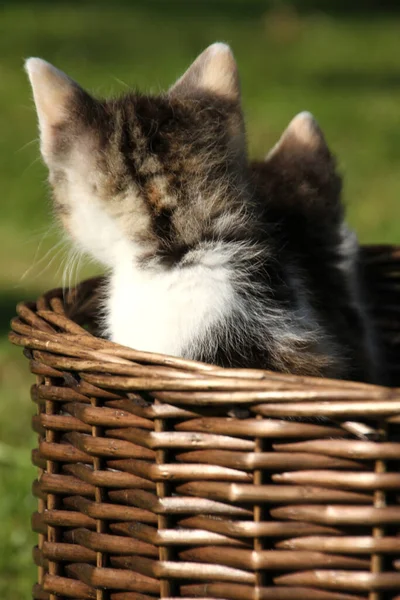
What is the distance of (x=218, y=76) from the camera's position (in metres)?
1.66

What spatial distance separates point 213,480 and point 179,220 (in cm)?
45

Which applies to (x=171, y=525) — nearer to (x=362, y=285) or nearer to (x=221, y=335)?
(x=221, y=335)

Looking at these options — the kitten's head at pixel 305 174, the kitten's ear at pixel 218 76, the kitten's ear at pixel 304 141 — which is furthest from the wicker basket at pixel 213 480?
the kitten's ear at pixel 304 141

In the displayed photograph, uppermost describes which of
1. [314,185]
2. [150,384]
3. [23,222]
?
[23,222]

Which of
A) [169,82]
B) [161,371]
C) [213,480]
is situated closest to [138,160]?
[161,371]

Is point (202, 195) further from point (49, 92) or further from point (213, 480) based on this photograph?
point (213, 480)

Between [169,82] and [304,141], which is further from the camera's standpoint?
[169,82]

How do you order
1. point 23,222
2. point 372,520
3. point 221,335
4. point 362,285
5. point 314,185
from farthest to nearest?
point 23,222 → point 362,285 → point 314,185 → point 221,335 → point 372,520

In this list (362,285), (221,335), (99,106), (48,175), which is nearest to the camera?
(221,335)

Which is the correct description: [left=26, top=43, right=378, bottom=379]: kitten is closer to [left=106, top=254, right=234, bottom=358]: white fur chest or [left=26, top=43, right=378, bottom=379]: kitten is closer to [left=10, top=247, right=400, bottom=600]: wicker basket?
[left=106, top=254, right=234, bottom=358]: white fur chest

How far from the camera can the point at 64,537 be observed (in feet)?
4.83

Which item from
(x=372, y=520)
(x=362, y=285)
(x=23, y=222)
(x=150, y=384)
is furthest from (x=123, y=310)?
(x=23, y=222)

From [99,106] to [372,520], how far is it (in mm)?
843

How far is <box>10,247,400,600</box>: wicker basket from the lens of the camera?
3.85ft
